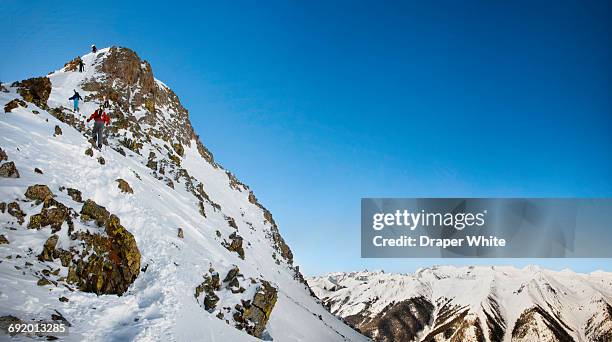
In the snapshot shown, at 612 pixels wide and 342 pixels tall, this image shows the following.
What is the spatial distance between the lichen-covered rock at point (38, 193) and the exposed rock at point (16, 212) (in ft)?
3.03

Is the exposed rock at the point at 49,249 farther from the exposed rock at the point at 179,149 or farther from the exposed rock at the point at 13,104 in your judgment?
the exposed rock at the point at 179,149

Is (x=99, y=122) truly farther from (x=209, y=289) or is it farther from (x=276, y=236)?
(x=276, y=236)

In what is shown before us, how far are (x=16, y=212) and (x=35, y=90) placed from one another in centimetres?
1662

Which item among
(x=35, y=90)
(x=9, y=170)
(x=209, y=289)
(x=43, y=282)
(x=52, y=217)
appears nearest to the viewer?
(x=43, y=282)

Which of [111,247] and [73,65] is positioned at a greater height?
[73,65]

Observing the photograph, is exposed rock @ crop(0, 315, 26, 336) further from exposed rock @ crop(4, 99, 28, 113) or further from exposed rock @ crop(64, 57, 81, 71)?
exposed rock @ crop(64, 57, 81, 71)

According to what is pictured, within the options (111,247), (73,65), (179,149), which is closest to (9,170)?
(111,247)

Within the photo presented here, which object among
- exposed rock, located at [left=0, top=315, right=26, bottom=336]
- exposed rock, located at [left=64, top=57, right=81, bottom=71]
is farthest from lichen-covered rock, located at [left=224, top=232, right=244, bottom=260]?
exposed rock, located at [left=64, top=57, right=81, bottom=71]

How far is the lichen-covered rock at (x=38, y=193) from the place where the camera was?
62.6ft

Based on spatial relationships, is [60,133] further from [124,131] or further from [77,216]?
[124,131]

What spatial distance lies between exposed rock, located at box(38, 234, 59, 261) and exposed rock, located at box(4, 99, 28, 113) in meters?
10.7

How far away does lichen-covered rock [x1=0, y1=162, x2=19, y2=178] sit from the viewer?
62.7 feet

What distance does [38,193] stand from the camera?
19.3 meters

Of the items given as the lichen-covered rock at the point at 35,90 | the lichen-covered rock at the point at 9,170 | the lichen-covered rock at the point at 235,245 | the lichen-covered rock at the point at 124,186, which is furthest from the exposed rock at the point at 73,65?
the lichen-covered rock at the point at 9,170
